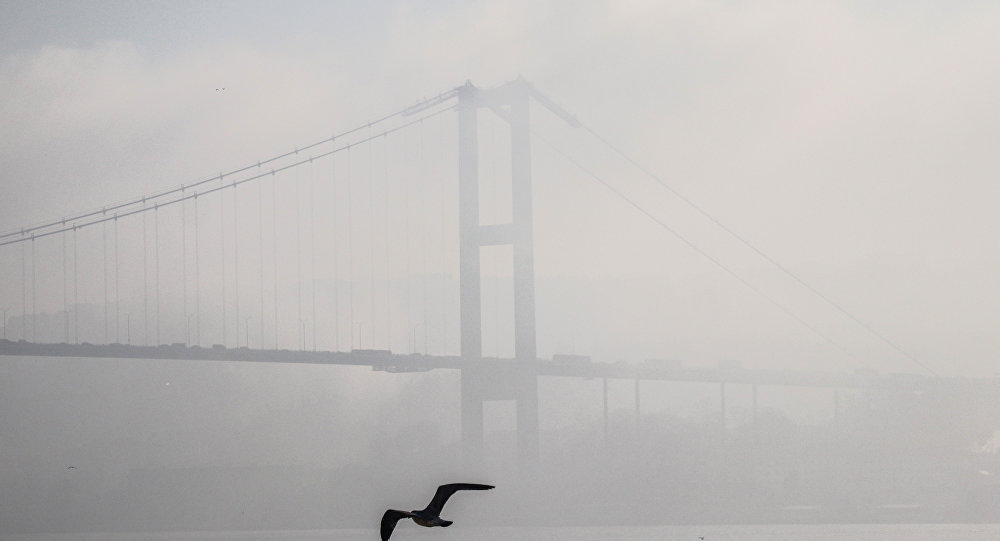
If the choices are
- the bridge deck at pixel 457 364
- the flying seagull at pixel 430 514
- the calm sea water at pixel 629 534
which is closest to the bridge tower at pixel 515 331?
the bridge deck at pixel 457 364

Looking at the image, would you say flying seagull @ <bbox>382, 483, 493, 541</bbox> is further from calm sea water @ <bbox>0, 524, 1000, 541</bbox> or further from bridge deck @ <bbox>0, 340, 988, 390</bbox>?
calm sea water @ <bbox>0, 524, 1000, 541</bbox>

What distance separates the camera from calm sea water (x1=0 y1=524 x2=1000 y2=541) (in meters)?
76.8

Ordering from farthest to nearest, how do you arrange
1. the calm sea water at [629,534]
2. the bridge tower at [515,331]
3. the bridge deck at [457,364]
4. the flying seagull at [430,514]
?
the calm sea water at [629,534] → the bridge tower at [515,331] → the bridge deck at [457,364] → the flying seagull at [430,514]

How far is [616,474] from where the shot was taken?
8725 cm

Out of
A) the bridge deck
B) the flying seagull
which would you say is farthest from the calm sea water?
the flying seagull

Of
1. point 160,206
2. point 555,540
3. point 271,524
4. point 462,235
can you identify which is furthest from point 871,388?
point 271,524

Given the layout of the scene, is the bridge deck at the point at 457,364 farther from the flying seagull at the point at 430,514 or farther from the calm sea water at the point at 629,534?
the flying seagull at the point at 430,514

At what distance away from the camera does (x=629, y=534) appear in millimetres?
82438

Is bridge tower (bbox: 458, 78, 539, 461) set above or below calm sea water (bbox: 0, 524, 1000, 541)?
above

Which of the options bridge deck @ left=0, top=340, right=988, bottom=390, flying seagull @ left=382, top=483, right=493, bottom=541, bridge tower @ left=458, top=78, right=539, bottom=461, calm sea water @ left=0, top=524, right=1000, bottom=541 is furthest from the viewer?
calm sea water @ left=0, top=524, right=1000, bottom=541

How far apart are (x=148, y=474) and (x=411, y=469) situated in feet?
78.9

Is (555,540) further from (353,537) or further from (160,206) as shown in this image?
(160,206)

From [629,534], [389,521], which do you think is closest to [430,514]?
[389,521]

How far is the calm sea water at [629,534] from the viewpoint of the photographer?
7681cm
